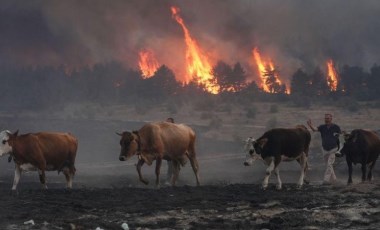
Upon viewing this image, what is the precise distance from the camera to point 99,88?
90750mm

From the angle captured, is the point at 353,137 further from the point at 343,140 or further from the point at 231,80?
the point at 231,80

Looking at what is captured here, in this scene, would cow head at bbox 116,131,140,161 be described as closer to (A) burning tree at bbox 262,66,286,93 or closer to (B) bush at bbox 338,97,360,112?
(B) bush at bbox 338,97,360,112

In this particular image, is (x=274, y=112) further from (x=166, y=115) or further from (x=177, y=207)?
(x=177, y=207)

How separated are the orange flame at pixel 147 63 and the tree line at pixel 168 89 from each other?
305 inches

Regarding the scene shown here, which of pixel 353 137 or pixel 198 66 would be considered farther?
pixel 198 66

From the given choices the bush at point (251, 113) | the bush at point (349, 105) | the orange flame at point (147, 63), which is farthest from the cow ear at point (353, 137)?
the orange flame at point (147, 63)

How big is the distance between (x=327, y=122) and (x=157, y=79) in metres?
63.6

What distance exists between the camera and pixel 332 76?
100 meters

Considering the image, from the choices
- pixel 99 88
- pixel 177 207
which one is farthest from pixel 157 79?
pixel 177 207

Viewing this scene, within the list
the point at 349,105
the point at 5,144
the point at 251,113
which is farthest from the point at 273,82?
the point at 5,144

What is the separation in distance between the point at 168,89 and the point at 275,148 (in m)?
63.2

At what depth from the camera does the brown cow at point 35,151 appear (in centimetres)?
1662

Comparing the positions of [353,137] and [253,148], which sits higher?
[353,137]

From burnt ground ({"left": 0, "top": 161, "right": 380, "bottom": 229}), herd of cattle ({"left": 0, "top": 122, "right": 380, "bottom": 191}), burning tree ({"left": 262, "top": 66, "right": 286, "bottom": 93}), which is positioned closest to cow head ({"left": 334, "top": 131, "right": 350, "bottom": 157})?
herd of cattle ({"left": 0, "top": 122, "right": 380, "bottom": 191})
